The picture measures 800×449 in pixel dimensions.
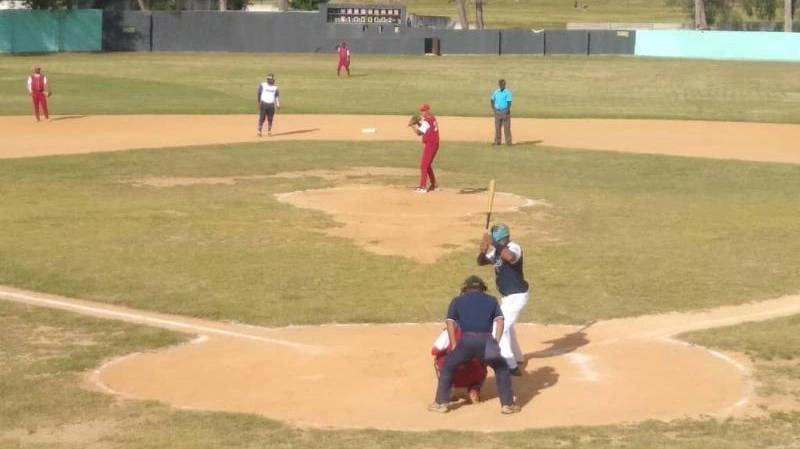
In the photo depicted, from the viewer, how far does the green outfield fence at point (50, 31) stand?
8631cm

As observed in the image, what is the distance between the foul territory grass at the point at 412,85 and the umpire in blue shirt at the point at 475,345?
39114 millimetres

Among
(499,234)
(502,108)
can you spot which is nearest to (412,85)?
(502,108)

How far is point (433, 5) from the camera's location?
522ft

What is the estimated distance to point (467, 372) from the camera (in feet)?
50.0

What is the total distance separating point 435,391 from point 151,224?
13277mm

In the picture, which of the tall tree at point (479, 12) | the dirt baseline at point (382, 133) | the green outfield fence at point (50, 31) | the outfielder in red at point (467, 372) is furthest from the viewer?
the tall tree at point (479, 12)

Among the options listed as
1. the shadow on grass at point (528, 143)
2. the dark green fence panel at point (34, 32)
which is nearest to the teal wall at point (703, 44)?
the dark green fence panel at point (34, 32)

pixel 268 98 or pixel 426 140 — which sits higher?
pixel 268 98

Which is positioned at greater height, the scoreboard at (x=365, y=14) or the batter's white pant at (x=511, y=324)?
the scoreboard at (x=365, y=14)

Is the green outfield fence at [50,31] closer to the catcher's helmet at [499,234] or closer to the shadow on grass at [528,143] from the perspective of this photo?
the shadow on grass at [528,143]

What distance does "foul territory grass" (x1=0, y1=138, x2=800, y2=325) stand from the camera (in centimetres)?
2105

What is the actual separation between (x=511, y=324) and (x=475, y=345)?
154 centimetres

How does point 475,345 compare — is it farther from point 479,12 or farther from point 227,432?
point 479,12

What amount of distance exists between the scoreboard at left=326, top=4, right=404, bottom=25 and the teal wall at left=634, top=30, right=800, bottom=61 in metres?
19.6
